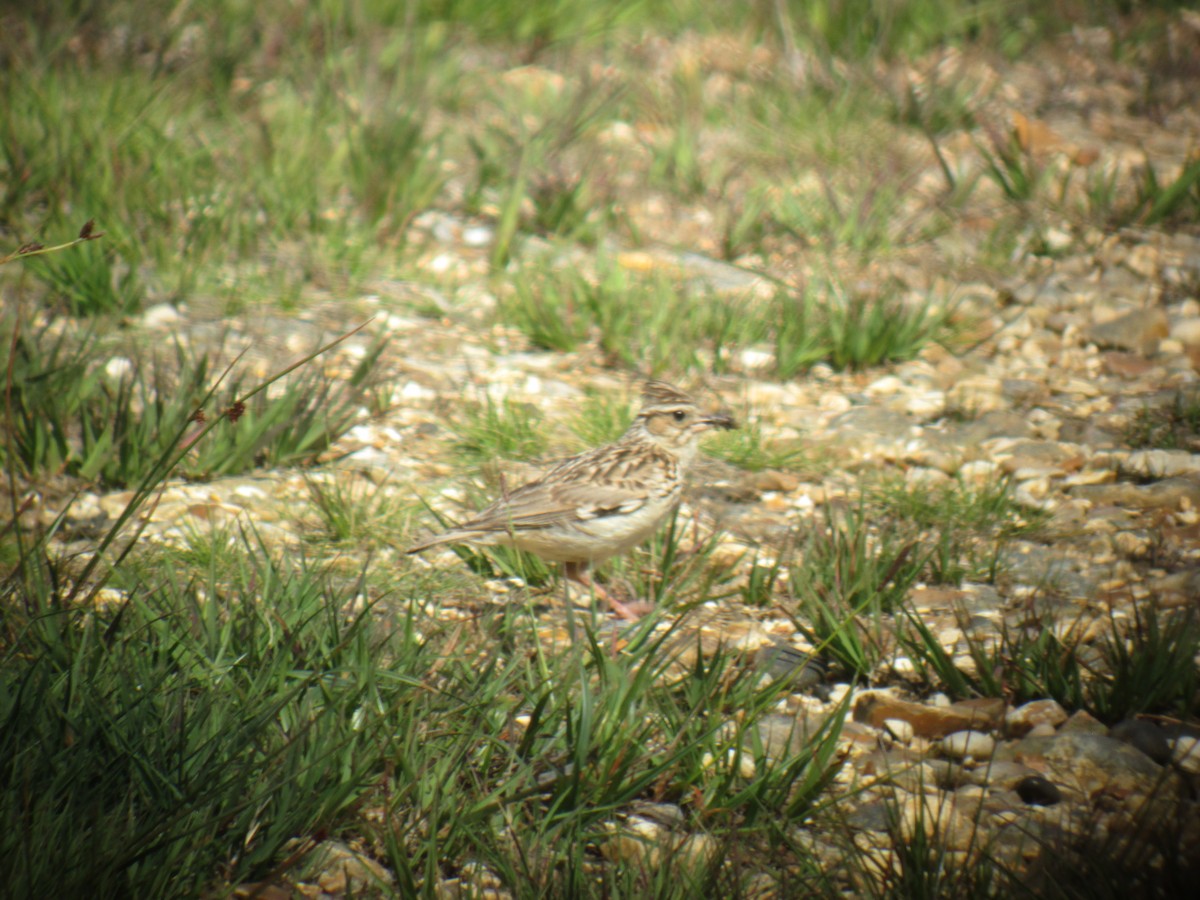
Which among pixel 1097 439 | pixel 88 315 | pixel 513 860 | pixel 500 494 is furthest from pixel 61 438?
pixel 1097 439

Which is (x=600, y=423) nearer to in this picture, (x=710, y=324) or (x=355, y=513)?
(x=710, y=324)

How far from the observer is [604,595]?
4.93m

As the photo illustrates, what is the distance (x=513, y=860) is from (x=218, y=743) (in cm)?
76

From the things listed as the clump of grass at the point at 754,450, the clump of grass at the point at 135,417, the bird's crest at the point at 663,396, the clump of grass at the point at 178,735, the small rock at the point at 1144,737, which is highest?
the clump of grass at the point at 178,735

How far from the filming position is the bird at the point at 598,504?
4.65 meters

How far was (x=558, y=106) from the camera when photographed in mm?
8672

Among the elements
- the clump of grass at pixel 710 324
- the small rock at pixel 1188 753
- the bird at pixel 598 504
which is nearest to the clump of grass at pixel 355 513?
the bird at pixel 598 504

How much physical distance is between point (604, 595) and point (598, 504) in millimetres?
423

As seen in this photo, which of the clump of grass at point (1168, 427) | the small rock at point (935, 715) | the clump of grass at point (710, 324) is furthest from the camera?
the clump of grass at point (710, 324)

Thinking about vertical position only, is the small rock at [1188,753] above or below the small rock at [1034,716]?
above

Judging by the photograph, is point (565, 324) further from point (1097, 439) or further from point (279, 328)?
point (1097, 439)

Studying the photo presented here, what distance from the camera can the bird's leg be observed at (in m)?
4.69

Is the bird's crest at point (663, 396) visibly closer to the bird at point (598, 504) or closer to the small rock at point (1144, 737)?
the bird at point (598, 504)

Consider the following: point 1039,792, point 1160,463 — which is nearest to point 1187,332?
point 1160,463
